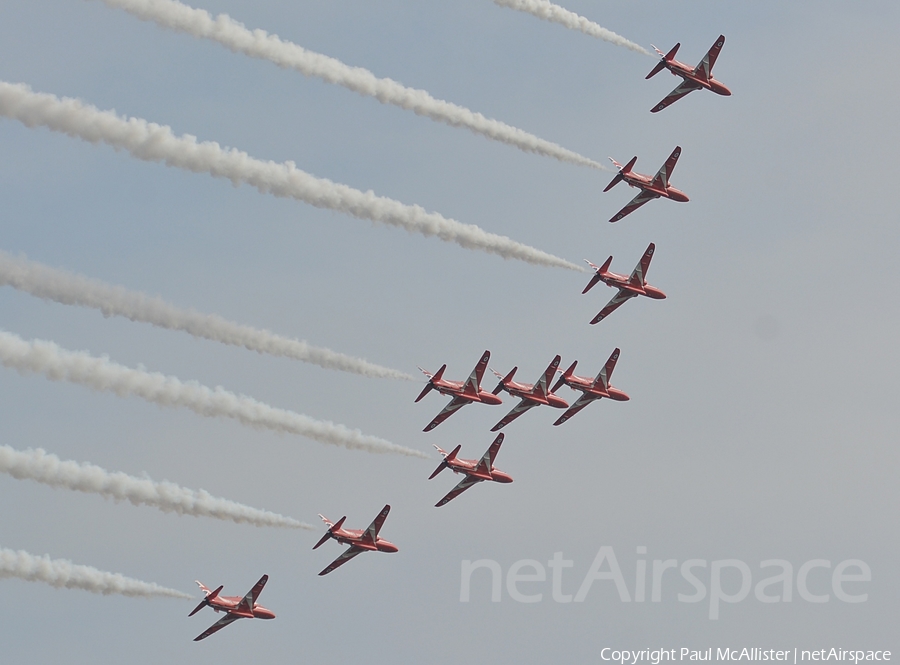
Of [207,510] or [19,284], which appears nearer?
[19,284]

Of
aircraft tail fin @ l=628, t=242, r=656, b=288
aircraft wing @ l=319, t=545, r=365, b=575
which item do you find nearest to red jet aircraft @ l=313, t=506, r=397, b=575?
aircraft wing @ l=319, t=545, r=365, b=575

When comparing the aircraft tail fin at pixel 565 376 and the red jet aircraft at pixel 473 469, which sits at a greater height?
the aircraft tail fin at pixel 565 376

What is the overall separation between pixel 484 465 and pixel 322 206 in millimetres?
18925

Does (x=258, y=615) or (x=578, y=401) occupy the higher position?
(x=578, y=401)

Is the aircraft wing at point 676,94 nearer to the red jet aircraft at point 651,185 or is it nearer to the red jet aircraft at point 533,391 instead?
the red jet aircraft at point 651,185

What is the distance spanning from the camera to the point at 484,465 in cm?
7575

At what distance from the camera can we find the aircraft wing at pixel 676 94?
74.3 m

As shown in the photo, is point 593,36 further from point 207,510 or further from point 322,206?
point 207,510

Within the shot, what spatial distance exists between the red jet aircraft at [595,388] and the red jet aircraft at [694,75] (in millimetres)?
12357

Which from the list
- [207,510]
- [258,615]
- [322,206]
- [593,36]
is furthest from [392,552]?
[593,36]

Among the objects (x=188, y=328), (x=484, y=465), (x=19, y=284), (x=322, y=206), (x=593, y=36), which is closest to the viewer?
(x=19, y=284)

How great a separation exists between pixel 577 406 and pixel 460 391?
841 centimetres

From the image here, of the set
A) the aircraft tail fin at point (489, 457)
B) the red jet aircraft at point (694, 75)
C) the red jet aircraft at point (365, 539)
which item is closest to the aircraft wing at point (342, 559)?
the red jet aircraft at point (365, 539)

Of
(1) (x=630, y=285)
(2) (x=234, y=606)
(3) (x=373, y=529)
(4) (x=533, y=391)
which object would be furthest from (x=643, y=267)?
(2) (x=234, y=606)
